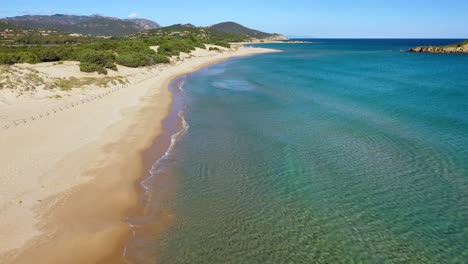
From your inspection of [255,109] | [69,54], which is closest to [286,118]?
[255,109]

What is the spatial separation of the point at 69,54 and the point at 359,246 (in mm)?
57220

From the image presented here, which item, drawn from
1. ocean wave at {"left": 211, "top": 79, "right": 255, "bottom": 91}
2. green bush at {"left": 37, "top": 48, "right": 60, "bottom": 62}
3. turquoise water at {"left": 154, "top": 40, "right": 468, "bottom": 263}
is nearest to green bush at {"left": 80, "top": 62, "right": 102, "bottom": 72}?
green bush at {"left": 37, "top": 48, "right": 60, "bottom": 62}

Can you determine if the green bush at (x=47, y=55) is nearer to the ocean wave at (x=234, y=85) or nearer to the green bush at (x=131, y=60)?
the green bush at (x=131, y=60)

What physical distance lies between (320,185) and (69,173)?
34.1 ft

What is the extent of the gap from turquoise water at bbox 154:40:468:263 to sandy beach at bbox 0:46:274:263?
200 centimetres

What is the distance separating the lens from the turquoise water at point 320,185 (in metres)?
10.3

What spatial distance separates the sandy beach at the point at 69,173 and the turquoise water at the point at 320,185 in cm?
200

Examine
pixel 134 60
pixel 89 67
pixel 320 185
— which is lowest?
pixel 320 185

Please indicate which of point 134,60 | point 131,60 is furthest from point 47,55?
point 134,60

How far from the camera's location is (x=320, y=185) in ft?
47.4

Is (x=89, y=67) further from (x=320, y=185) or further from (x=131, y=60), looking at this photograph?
(x=320, y=185)

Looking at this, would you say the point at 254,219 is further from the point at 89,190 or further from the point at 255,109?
the point at 255,109

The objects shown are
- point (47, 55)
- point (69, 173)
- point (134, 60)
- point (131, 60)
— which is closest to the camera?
point (69, 173)

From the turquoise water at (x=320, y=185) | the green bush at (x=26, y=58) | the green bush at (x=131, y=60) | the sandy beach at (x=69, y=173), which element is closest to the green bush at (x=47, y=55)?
the green bush at (x=26, y=58)
